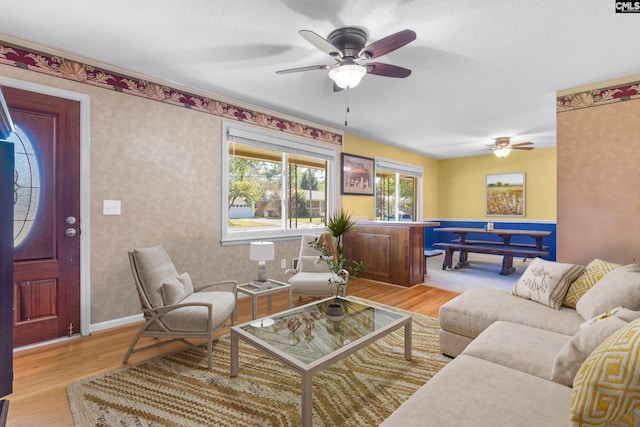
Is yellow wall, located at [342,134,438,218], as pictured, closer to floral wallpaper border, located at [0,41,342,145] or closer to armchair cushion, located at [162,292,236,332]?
floral wallpaper border, located at [0,41,342,145]

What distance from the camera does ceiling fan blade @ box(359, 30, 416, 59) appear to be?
181cm

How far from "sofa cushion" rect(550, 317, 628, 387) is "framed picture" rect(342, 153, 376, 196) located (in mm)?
4072

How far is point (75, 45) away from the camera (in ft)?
7.95

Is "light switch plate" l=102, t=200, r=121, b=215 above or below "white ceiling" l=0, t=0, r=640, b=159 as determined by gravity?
below

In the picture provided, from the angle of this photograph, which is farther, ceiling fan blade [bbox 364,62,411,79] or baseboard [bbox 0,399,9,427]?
ceiling fan blade [bbox 364,62,411,79]

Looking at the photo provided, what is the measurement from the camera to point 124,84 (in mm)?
2863

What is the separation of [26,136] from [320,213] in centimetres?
358

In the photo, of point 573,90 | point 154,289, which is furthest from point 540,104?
point 154,289

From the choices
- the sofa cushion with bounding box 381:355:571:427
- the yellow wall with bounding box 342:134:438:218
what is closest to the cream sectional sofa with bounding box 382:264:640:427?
the sofa cushion with bounding box 381:355:571:427

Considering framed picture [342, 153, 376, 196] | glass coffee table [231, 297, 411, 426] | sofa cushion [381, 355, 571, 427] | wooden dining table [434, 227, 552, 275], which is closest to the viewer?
sofa cushion [381, 355, 571, 427]

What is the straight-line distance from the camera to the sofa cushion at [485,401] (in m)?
1.03

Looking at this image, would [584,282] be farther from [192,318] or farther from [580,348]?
[192,318]

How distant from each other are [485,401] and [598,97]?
364cm

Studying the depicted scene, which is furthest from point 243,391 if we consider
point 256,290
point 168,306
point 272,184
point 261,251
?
point 272,184
